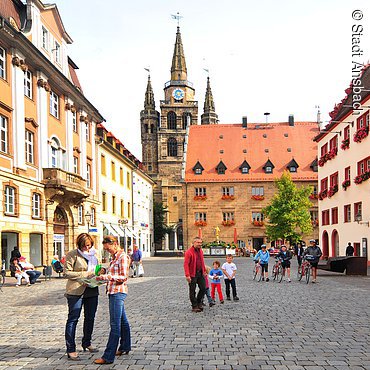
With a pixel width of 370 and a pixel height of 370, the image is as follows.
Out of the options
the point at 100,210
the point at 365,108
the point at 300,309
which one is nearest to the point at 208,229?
the point at 100,210

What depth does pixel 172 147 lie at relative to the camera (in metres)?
97.4

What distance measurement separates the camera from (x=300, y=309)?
11875mm

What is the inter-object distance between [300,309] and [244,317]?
1834mm

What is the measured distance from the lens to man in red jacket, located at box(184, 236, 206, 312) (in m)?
11.6

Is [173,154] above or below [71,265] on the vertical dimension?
above

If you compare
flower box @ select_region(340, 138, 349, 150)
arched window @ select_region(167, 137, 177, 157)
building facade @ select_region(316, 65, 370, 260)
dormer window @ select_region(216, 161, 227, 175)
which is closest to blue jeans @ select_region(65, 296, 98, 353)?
building facade @ select_region(316, 65, 370, 260)

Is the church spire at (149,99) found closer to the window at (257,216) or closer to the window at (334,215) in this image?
the window at (257,216)

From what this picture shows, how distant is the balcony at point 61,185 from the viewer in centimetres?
2750

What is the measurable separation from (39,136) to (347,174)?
19.9 meters

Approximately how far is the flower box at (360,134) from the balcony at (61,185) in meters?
16.8

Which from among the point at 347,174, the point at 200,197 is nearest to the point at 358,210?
the point at 347,174

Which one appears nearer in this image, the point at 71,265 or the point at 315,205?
the point at 71,265

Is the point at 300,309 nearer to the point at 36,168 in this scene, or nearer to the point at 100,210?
the point at 36,168

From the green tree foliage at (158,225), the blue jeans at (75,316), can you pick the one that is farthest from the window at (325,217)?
the green tree foliage at (158,225)
